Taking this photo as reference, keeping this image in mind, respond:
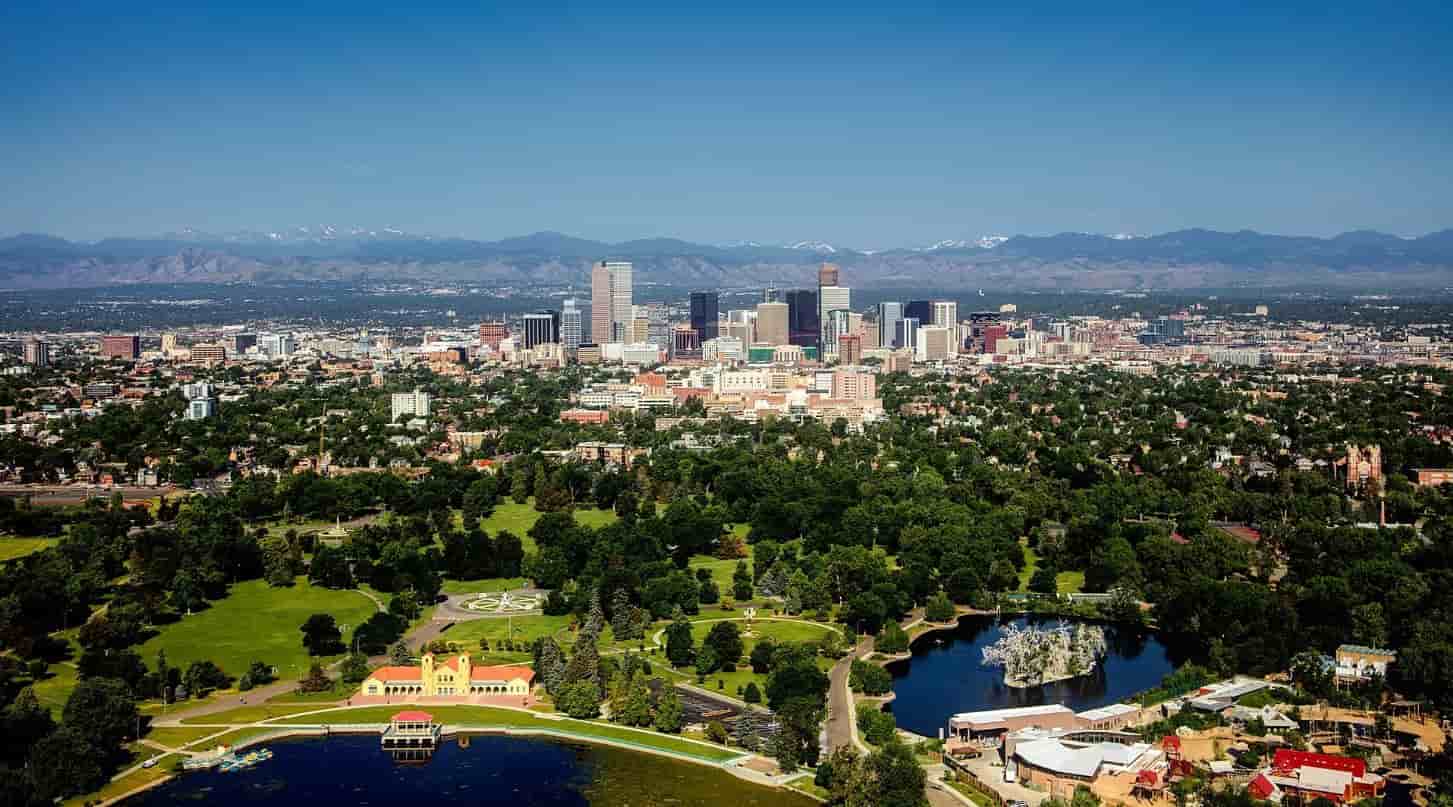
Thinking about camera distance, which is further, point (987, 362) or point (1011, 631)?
point (987, 362)

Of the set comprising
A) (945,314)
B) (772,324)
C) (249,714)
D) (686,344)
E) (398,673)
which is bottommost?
(249,714)

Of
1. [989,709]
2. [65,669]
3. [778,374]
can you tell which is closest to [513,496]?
[65,669]

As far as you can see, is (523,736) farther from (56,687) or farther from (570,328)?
(570,328)

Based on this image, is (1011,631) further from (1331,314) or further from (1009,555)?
(1331,314)

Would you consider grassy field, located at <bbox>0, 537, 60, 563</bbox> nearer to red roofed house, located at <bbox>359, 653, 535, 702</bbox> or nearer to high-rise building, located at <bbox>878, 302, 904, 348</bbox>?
red roofed house, located at <bbox>359, 653, 535, 702</bbox>

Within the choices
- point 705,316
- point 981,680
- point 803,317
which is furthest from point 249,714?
point 803,317

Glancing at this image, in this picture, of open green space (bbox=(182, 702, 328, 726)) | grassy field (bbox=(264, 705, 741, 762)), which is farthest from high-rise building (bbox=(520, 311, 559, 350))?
grassy field (bbox=(264, 705, 741, 762))

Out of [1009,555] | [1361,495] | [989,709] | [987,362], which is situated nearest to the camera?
[989,709]
